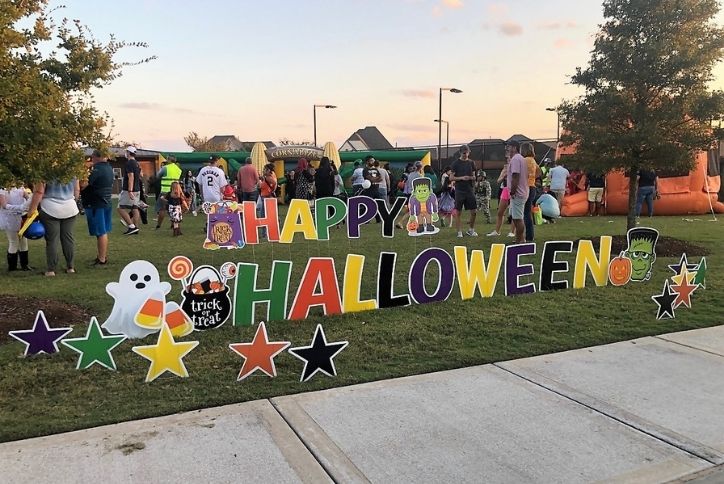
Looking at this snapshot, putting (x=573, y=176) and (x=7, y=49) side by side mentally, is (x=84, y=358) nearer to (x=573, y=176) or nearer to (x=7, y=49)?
(x=7, y=49)

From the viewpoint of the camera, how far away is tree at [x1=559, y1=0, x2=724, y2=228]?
340 inches

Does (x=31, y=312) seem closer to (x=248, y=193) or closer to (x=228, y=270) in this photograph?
(x=228, y=270)

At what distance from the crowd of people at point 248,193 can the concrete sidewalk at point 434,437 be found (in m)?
3.18

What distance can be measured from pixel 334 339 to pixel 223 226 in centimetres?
446

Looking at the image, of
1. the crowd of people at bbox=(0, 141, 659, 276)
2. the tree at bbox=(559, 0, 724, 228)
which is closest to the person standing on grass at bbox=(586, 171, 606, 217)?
the crowd of people at bbox=(0, 141, 659, 276)

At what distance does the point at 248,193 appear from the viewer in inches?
456

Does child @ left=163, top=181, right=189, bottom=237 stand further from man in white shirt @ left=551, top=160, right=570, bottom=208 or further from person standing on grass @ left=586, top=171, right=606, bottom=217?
person standing on grass @ left=586, top=171, right=606, bottom=217

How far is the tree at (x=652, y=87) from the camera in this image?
8641 millimetres

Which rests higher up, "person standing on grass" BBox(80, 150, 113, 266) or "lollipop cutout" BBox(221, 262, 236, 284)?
"person standing on grass" BBox(80, 150, 113, 266)

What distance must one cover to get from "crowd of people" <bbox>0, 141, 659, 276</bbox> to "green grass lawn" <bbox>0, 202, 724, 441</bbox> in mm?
690

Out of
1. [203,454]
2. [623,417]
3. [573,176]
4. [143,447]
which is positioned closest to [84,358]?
[143,447]

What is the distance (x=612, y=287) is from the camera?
257 inches

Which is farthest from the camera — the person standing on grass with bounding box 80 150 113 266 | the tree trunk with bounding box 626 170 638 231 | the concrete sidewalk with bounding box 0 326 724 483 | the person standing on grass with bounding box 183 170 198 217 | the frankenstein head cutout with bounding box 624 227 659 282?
the person standing on grass with bounding box 183 170 198 217

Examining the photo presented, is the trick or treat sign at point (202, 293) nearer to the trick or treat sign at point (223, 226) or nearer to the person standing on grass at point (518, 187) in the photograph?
the trick or treat sign at point (223, 226)
